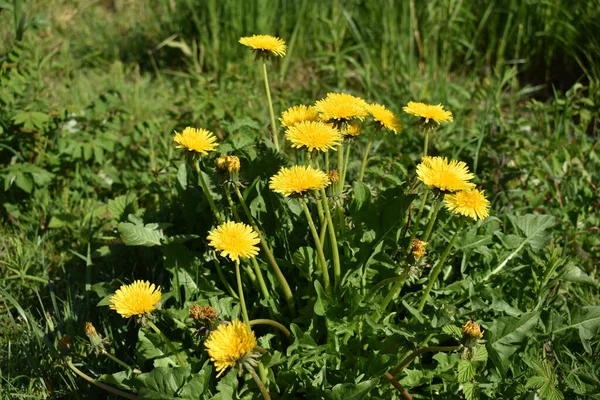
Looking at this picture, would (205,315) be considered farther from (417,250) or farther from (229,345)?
(417,250)

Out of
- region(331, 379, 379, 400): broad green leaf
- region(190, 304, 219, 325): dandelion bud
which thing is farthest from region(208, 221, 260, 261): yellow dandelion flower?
region(331, 379, 379, 400): broad green leaf

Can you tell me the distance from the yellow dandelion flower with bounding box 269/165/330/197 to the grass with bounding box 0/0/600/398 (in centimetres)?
35

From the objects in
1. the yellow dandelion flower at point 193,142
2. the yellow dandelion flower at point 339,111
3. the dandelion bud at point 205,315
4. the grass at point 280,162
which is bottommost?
the grass at point 280,162

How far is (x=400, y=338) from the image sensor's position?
172 centimetres

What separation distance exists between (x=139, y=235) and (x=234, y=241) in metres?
0.54

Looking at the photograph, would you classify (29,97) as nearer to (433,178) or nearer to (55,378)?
(55,378)

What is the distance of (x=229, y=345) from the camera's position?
1388 millimetres

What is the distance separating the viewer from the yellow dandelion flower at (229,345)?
137 centimetres

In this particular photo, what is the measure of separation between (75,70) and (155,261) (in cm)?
211

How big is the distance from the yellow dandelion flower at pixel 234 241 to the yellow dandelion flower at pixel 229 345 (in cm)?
16

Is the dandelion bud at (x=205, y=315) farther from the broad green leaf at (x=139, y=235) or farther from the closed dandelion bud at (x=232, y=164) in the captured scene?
the broad green leaf at (x=139, y=235)

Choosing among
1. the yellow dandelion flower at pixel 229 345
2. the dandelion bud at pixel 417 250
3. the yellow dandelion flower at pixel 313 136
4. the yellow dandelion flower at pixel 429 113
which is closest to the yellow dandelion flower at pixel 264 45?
the yellow dandelion flower at pixel 313 136

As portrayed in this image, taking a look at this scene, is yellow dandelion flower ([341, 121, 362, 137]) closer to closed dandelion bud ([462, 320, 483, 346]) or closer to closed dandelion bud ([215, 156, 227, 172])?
closed dandelion bud ([215, 156, 227, 172])

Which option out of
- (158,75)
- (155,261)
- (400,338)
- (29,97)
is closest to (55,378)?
(155,261)
